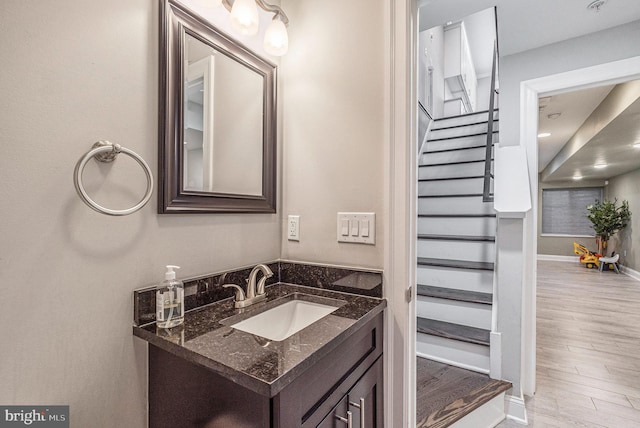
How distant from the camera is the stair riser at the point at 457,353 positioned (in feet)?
6.47

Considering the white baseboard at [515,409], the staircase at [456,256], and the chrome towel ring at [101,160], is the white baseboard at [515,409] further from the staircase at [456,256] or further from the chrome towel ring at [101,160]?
→ the chrome towel ring at [101,160]

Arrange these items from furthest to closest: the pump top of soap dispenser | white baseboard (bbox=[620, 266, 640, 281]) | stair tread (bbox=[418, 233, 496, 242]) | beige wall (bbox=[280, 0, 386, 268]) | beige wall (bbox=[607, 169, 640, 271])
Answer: beige wall (bbox=[607, 169, 640, 271]), white baseboard (bbox=[620, 266, 640, 281]), stair tread (bbox=[418, 233, 496, 242]), beige wall (bbox=[280, 0, 386, 268]), the pump top of soap dispenser

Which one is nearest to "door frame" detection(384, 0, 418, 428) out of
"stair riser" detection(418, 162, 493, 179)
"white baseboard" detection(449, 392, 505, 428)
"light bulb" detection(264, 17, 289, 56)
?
"light bulb" detection(264, 17, 289, 56)

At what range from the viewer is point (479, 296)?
7.00 feet

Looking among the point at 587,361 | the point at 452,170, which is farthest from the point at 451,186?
the point at 587,361

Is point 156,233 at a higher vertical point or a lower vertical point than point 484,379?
higher

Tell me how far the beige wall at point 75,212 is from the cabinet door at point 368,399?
0.62 meters

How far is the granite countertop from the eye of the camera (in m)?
0.59

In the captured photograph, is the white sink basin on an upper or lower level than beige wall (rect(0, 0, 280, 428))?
lower

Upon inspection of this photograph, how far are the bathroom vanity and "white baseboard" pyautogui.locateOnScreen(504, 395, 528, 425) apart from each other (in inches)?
57.8

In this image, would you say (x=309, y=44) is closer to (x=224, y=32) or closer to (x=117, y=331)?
(x=224, y=32)

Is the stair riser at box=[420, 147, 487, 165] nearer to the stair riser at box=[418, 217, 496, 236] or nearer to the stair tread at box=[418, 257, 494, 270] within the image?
the stair riser at box=[418, 217, 496, 236]

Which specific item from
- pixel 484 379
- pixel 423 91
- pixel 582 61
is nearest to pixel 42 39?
pixel 484 379

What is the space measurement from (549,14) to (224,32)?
1935mm
